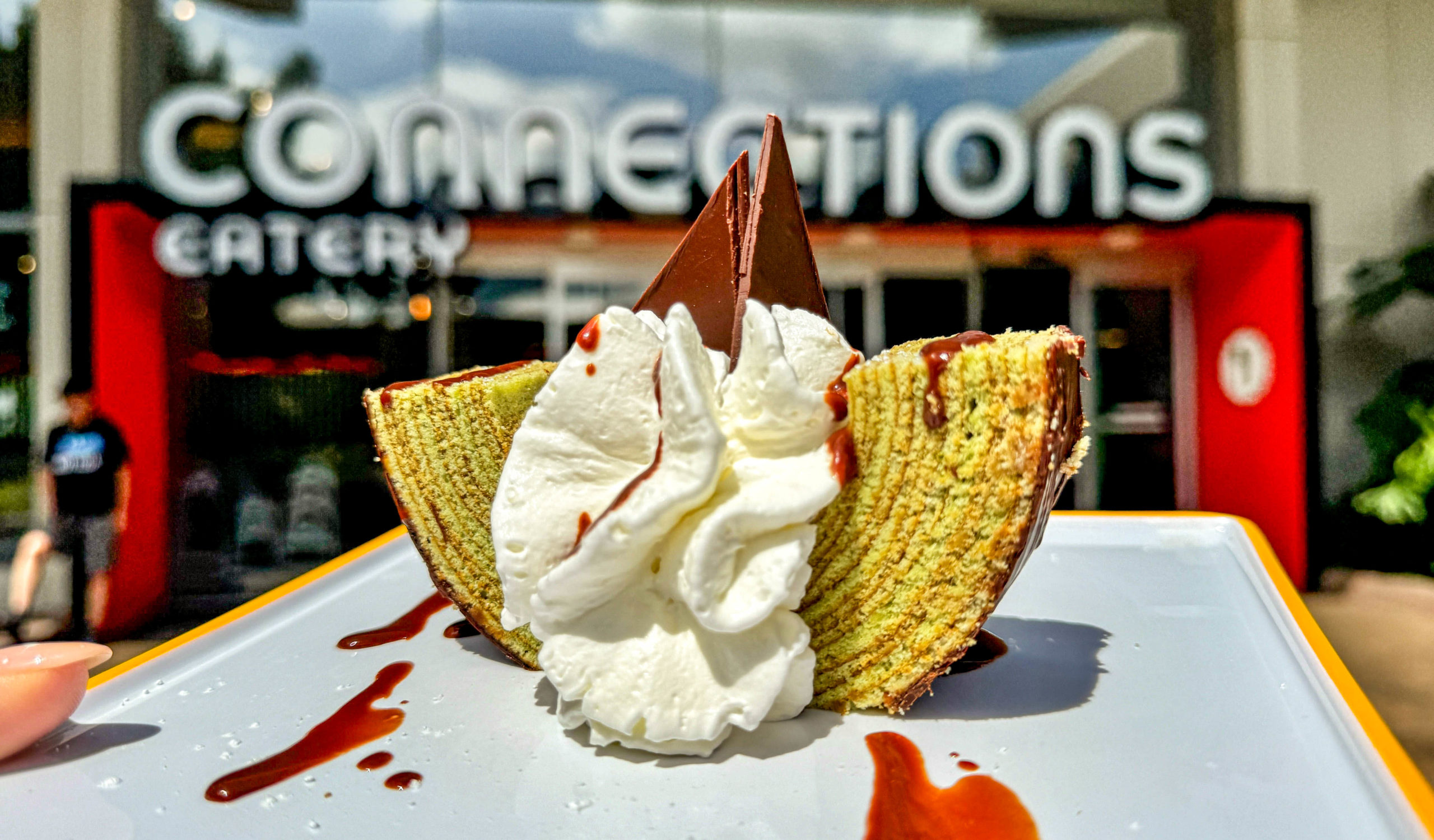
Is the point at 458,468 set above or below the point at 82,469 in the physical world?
above

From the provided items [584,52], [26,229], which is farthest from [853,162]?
[26,229]

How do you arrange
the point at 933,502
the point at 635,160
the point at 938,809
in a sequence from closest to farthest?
the point at 938,809, the point at 933,502, the point at 635,160

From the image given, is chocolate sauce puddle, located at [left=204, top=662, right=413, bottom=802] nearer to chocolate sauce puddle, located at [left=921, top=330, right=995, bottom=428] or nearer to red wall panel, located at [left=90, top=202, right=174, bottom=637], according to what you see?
chocolate sauce puddle, located at [left=921, top=330, right=995, bottom=428]

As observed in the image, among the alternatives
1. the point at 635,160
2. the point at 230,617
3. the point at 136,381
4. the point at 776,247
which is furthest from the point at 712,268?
the point at 136,381

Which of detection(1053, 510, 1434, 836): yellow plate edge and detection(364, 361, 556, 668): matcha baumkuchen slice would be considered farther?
detection(364, 361, 556, 668): matcha baumkuchen slice

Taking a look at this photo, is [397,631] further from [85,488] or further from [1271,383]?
[1271,383]

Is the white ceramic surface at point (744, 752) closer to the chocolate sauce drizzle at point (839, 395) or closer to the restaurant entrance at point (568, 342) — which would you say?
the chocolate sauce drizzle at point (839, 395)

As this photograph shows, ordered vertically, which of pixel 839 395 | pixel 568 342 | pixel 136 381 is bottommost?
pixel 839 395

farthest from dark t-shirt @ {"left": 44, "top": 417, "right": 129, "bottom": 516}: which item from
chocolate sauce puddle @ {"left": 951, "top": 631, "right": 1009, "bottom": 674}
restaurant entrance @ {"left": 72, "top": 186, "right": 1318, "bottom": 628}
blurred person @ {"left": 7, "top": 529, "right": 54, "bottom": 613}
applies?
chocolate sauce puddle @ {"left": 951, "top": 631, "right": 1009, "bottom": 674}
